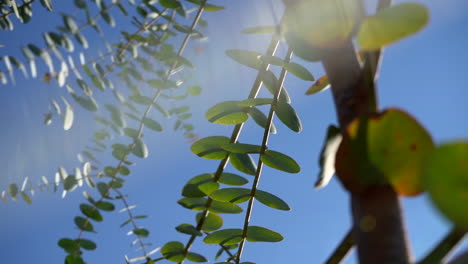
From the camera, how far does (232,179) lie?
0.49 meters

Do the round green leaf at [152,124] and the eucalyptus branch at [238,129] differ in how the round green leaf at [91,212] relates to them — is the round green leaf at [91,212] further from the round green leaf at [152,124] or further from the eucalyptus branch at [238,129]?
the eucalyptus branch at [238,129]

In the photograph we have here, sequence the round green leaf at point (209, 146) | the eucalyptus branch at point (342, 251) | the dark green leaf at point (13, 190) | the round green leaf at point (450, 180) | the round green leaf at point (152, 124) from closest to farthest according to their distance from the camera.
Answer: the round green leaf at point (450, 180) < the eucalyptus branch at point (342, 251) < the round green leaf at point (209, 146) < the round green leaf at point (152, 124) < the dark green leaf at point (13, 190)


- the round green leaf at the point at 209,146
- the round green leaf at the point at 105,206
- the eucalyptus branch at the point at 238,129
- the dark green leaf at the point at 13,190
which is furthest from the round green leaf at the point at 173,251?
the dark green leaf at the point at 13,190

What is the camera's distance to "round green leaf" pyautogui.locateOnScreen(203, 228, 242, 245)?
1.55 feet

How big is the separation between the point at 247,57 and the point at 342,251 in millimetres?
248

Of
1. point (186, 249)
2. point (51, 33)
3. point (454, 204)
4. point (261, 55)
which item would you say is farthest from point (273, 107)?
point (51, 33)

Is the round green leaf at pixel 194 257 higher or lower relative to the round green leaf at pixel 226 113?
lower

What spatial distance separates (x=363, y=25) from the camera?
0.47 feet

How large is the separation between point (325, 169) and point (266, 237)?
1.07ft

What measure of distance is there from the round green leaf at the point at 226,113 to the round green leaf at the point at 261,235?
0.13 meters

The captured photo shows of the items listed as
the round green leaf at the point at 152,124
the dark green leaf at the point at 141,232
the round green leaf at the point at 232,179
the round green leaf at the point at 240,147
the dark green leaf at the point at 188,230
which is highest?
the round green leaf at the point at 152,124

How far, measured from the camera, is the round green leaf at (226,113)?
45 centimetres

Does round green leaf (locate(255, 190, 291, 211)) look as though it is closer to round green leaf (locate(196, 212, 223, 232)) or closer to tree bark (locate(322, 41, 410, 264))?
round green leaf (locate(196, 212, 223, 232))

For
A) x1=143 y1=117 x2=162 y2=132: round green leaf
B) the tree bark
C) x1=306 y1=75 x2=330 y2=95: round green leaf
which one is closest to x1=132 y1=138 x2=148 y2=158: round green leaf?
x1=143 y1=117 x2=162 y2=132: round green leaf
